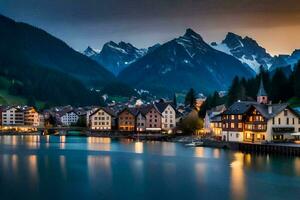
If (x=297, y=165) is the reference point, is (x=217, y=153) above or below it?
above

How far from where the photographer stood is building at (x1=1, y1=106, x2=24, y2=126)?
576ft

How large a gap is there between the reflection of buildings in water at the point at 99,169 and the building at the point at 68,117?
114288 mm

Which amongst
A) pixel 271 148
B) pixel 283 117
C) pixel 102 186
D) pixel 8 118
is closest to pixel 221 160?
pixel 271 148

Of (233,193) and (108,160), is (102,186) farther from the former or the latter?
(108,160)

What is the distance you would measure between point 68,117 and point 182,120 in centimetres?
7597

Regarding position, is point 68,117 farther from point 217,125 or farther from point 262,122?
point 262,122

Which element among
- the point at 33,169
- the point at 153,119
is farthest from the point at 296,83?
the point at 33,169

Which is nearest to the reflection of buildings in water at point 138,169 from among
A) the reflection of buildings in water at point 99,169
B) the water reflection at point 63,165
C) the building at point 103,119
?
the reflection of buildings in water at point 99,169

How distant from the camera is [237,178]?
49.1 m

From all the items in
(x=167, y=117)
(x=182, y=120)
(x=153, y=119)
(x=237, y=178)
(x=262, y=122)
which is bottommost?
(x=237, y=178)

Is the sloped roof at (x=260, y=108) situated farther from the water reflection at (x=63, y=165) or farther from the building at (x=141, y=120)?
the building at (x=141, y=120)

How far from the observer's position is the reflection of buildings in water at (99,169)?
1905 inches

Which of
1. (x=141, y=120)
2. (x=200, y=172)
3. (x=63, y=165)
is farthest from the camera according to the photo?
(x=141, y=120)

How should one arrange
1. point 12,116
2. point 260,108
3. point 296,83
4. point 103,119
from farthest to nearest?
point 12,116
point 103,119
point 296,83
point 260,108
